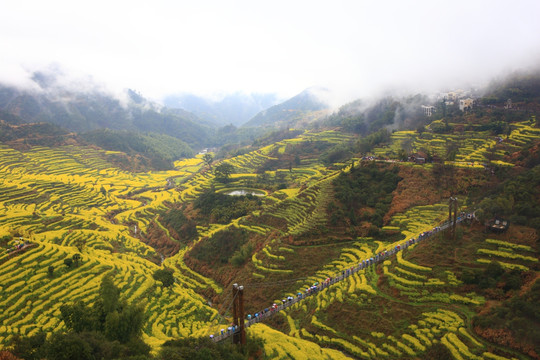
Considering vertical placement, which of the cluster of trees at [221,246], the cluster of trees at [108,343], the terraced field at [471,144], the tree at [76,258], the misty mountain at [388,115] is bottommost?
the cluster of trees at [221,246]

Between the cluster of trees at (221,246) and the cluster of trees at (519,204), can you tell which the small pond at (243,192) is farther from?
the cluster of trees at (519,204)

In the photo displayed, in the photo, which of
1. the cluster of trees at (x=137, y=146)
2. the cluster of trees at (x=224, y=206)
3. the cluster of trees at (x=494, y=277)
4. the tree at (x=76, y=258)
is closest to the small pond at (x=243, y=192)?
the cluster of trees at (x=224, y=206)

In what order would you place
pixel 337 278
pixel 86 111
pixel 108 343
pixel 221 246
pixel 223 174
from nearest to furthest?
pixel 108 343 → pixel 337 278 → pixel 221 246 → pixel 223 174 → pixel 86 111

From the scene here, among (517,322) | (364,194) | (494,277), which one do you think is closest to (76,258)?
(364,194)

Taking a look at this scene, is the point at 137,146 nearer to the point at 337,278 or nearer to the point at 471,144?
the point at 471,144

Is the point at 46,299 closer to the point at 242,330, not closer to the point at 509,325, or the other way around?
the point at 242,330

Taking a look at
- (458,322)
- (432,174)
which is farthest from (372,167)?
(458,322)
